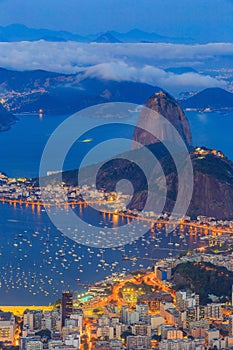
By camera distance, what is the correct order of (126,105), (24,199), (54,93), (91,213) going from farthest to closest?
(54,93) < (126,105) < (24,199) < (91,213)

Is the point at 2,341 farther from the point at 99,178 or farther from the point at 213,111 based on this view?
the point at 213,111

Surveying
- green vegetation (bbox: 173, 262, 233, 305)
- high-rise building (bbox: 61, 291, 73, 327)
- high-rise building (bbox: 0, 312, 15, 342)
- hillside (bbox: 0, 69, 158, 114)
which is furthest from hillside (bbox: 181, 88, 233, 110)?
high-rise building (bbox: 0, 312, 15, 342)

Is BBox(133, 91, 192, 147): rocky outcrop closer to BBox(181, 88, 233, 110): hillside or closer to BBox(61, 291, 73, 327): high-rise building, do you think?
BBox(181, 88, 233, 110): hillside

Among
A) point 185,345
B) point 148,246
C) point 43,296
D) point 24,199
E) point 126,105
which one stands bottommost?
point 185,345

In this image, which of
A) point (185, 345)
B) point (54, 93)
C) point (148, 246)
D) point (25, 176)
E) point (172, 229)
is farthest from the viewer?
point (54, 93)

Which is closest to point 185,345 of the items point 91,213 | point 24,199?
point 91,213

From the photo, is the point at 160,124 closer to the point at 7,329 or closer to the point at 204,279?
the point at 204,279

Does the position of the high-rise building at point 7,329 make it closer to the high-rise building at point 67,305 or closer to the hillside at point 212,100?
the high-rise building at point 67,305
